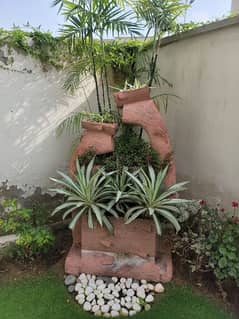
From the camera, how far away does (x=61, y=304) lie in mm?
2467

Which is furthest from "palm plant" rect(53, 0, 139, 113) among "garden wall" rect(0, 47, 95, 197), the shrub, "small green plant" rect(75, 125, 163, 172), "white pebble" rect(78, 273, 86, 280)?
"white pebble" rect(78, 273, 86, 280)

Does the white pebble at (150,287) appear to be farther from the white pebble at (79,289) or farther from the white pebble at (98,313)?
the white pebble at (79,289)

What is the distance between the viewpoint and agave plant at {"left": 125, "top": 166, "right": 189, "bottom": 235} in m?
2.50

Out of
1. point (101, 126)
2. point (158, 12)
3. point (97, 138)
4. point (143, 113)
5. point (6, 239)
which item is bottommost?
point (6, 239)

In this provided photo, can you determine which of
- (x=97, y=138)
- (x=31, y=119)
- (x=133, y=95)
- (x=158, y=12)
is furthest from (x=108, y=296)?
(x=158, y=12)

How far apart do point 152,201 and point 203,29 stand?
1860 mm

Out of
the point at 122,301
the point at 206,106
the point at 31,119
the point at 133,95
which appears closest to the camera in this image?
the point at 122,301

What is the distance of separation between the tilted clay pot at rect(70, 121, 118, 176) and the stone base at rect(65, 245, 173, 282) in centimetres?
104

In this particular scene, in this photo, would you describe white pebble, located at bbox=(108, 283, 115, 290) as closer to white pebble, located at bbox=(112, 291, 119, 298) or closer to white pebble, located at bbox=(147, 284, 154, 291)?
white pebble, located at bbox=(112, 291, 119, 298)

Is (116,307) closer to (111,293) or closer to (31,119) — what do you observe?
(111,293)

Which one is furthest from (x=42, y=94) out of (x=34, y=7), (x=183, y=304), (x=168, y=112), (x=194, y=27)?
(x=183, y=304)

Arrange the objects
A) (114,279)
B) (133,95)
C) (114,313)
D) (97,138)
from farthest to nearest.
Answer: (97,138), (133,95), (114,279), (114,313)

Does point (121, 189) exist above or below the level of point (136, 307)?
above

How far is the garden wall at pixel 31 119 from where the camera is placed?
10.9 feet
